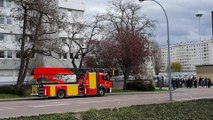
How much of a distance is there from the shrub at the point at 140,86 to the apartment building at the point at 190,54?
2967 inches

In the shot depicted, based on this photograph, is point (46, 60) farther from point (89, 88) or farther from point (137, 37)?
point (89, 88)

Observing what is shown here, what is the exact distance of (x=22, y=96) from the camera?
42.6 m

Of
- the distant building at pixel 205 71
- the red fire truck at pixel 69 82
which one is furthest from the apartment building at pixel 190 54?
the red fire truck at pixel 69 82

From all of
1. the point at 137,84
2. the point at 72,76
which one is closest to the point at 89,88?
the point at 72,76

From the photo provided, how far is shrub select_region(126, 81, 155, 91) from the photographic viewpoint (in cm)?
5384

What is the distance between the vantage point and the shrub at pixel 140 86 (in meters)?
53.8

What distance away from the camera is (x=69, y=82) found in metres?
40.0

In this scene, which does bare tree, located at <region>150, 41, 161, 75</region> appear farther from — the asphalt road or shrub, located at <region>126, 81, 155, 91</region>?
the asphalt road

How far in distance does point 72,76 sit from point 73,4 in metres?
35.6

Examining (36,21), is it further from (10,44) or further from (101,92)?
(10,44)

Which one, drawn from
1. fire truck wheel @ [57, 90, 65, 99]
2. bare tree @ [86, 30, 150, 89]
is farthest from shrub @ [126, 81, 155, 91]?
fire truck wheel @ [57, 90, 65, 99]

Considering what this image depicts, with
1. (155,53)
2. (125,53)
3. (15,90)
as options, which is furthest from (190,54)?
(15,90)

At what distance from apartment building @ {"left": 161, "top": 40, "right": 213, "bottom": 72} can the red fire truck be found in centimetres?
8898

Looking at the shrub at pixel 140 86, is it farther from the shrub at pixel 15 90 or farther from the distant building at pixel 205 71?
the distant building at pixel 205 71
